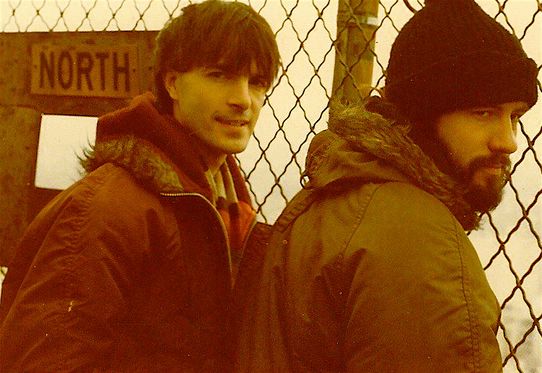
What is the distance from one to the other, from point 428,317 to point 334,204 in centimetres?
27

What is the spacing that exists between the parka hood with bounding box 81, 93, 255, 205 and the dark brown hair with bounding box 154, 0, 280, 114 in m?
0.13

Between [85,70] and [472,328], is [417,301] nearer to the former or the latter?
[472,328]

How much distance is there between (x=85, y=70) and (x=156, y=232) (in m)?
1.26

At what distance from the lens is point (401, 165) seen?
1.21 m

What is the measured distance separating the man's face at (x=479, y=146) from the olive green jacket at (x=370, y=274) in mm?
53

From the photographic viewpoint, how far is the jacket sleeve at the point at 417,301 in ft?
3.46

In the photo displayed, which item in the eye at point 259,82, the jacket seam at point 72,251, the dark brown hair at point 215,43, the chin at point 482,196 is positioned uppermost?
the dark brown hair at point 215,43

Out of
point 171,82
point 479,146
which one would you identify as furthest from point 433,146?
point 171,82

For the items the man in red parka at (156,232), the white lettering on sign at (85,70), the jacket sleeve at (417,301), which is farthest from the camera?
the white lettering on sign at (85,70)

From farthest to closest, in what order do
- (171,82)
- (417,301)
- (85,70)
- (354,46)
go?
(85,70), (354,46), (171,82), (417,301)

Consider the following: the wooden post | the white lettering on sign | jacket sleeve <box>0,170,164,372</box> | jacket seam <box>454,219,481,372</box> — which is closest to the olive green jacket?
jacket seam <box>454,219,481,372</box>

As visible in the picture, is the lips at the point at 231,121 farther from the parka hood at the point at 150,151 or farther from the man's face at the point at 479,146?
the man's face at the point at 479,146

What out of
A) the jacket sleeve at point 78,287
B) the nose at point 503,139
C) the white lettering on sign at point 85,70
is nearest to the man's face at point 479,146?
the nose at point 503,139

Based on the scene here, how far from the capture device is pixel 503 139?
131 cm
